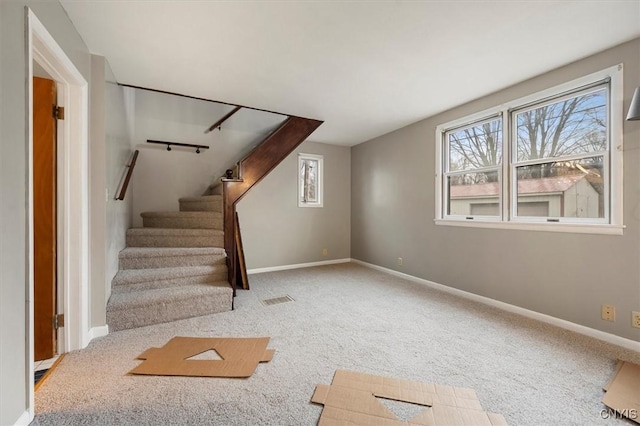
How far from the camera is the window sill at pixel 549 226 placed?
6.86ft

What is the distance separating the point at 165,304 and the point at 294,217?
2.66m

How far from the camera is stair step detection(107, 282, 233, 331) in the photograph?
7.54ft

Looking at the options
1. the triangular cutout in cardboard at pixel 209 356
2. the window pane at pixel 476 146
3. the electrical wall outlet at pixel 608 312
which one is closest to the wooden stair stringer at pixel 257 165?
the triangular cutout in cardboard at pixel 209 356

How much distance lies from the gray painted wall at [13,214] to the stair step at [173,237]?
195 centimetres

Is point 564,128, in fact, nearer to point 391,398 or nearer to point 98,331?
point 391,398

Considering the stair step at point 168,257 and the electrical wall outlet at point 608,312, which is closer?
the electrical wall outlet at point 608,312

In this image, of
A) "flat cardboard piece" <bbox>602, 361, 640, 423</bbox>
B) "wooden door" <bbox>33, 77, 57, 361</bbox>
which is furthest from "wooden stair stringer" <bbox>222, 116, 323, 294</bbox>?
"flat cardboard piece" <bbox>602, 361, 640, 423</bbox>

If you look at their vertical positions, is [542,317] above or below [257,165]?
below

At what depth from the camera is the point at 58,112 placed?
189cm

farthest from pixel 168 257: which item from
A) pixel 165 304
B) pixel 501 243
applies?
pixel 501 243

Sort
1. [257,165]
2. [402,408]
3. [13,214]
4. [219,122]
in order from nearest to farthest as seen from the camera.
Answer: [13,214] → [402,408] → [257,165] → [219,122]

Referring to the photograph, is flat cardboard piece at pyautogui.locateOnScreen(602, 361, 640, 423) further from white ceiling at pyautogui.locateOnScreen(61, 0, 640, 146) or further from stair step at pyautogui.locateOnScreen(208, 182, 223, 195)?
stair step at pyautogui.locateOnScreen(208, 182, 223, 195)

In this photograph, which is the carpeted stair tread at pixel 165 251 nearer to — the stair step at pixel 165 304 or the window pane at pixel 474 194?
the stair step at pixel 165 304

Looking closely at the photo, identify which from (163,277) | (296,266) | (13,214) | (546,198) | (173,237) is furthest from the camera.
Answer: (296,266)
